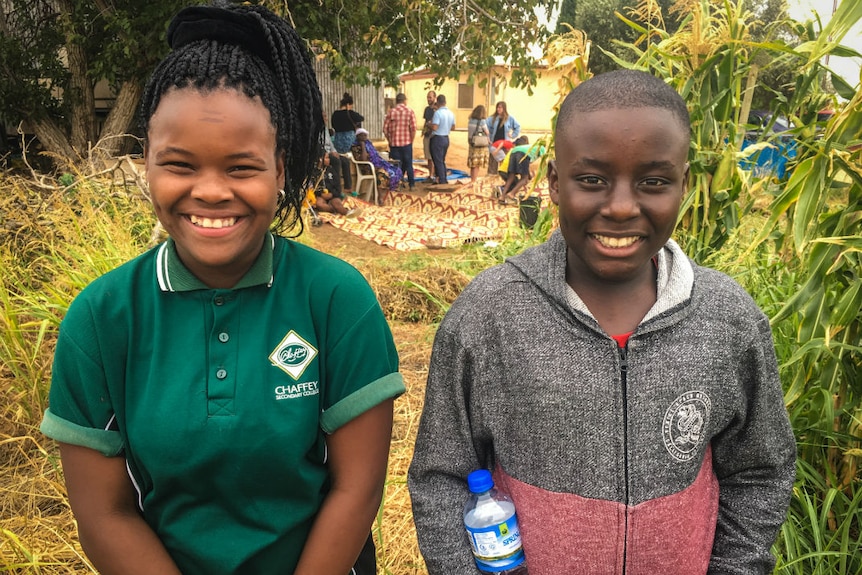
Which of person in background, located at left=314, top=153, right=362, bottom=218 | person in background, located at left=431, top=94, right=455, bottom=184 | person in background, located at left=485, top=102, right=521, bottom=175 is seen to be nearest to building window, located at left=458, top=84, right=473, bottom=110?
person in background, located at left=485, top=102, right=521, bottom=175

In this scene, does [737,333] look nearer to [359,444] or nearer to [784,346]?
[359,444]

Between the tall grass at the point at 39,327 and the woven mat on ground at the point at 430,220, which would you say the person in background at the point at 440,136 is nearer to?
the woven mat on ground at the point at 430,220

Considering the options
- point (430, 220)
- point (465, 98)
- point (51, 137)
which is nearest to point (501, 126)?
point (430, 220)

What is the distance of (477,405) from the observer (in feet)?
4.25

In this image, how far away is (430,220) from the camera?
9102 mm

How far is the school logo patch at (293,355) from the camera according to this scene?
4.07 feet

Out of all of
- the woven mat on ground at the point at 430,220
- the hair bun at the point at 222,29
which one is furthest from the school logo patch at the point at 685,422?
the woven mat on ground at the point at 430,220

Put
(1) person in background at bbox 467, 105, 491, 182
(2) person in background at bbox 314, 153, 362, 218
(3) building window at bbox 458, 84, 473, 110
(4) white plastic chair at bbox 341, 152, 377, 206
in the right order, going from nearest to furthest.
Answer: (2) person in background at bbox 314, 153, 362, 218 → (4) white plastic chair at bbox 341, 152, 377, 206 → (1) person in background at bbox 467, 105, 491, 182 → (3) building window at bbox 458, 84, 473, 110

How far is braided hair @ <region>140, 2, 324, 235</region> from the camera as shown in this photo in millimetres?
1201

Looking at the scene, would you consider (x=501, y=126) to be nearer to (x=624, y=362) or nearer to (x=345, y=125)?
(x=345, y=125)

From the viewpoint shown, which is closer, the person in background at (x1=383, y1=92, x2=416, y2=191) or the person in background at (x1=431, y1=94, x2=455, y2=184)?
the person in background at (x1=383, y1=92, x2=416, y2=191)

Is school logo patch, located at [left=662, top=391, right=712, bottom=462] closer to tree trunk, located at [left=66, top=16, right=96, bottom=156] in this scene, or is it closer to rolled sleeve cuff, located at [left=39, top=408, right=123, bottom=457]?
rolled sleeve cuff, located at [left=39, top=408, right=123, bottom=457]

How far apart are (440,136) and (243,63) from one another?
36.6 feet

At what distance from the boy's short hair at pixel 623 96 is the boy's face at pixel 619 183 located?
1cm
